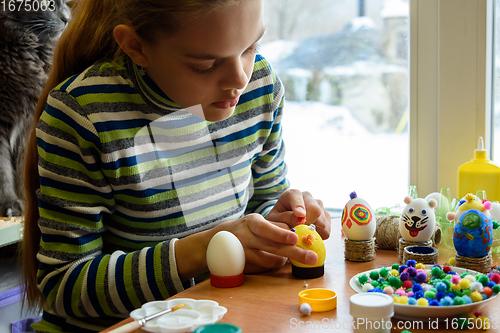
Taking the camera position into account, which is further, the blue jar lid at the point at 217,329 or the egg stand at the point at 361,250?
the egg stand at the point at 361,250

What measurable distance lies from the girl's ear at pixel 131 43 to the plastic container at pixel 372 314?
50cm

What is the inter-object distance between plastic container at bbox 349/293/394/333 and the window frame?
2.88ft

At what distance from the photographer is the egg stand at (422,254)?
667 millimetres

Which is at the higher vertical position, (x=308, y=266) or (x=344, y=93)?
(x=344, y=93)

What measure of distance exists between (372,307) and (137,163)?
469 mm

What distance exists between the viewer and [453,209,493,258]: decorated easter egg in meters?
0.64

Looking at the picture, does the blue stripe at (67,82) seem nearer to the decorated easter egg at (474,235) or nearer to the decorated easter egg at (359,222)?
the decorated easter egg at (359,222)

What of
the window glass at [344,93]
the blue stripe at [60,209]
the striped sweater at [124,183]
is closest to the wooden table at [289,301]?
the striped sweater at [124,183]

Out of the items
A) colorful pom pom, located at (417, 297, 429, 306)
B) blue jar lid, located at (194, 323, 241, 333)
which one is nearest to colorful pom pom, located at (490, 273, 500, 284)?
colorful pom pom, located at (417, 297, 429, 306)

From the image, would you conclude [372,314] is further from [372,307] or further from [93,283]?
[93,283]

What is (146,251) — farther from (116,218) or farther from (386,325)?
(386,325)

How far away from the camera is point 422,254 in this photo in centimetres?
67

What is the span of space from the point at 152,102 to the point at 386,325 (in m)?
0.53

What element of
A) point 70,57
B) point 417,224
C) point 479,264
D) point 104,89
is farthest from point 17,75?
point 479,264
